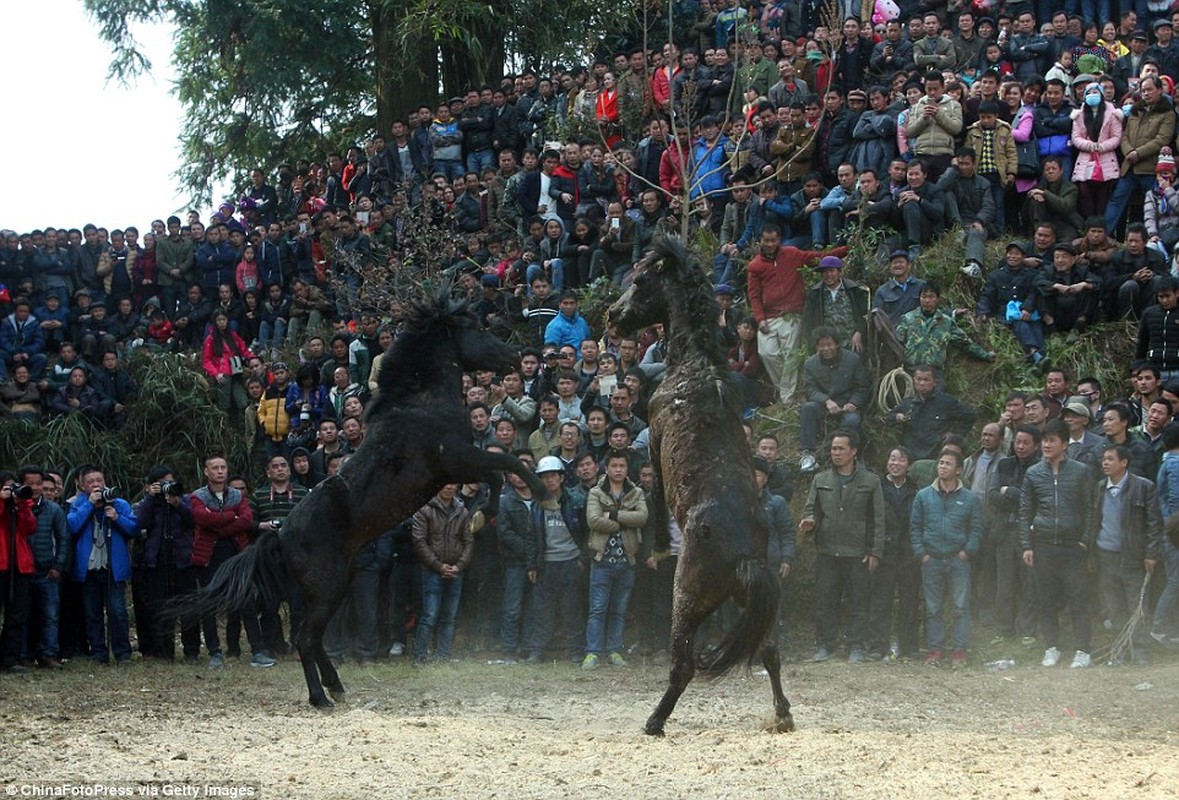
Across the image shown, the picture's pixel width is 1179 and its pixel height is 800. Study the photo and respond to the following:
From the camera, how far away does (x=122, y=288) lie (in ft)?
69.8

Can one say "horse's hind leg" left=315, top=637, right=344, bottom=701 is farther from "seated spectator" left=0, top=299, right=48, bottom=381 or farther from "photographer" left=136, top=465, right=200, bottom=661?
"seated spectator" left=0, top=299, right=48, bottom=381

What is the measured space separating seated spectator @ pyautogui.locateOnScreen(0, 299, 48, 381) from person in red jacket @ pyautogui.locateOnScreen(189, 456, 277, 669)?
5.77 metres

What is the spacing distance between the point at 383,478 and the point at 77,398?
30.8 feet

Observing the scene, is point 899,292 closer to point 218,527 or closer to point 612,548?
point 612,548

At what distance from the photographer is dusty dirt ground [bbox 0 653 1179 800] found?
7.93 metres

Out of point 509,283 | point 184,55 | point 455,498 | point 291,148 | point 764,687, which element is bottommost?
point 764,687

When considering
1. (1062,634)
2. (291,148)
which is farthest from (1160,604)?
(291,148)

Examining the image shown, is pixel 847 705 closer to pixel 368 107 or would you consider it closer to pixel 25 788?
pixel 25 788

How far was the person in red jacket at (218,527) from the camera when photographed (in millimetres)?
14234

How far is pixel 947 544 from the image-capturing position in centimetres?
1312

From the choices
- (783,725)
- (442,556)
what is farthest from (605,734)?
(442,556)

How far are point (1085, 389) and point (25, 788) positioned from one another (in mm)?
10225

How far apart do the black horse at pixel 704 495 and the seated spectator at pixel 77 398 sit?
11.1 metres

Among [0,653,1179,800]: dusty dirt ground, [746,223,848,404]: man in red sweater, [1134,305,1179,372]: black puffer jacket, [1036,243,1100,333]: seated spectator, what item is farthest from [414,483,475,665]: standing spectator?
[1134,305,1179,372]: black puffer jacket
